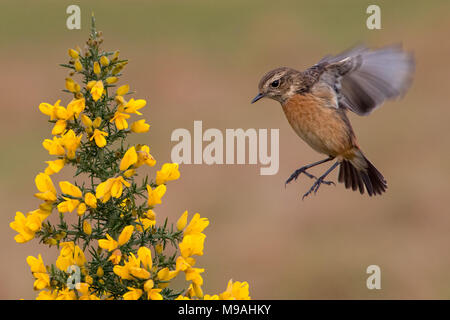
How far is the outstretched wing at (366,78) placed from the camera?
425 centimetres

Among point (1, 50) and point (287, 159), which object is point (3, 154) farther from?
point (1, 50)

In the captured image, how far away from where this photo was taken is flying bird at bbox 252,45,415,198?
4230 millimetres

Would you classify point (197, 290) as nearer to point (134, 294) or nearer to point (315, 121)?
point (134, 294)

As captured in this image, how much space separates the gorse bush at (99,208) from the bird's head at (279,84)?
1.26 meters

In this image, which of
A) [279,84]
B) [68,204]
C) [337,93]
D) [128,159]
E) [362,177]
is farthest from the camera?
[362,177]

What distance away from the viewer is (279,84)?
4262mm

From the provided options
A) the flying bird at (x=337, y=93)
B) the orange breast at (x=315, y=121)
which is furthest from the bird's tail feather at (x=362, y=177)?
the orange breast at (x=315, y=121)

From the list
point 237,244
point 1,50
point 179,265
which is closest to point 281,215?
point 237,244

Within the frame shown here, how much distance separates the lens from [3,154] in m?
19.0

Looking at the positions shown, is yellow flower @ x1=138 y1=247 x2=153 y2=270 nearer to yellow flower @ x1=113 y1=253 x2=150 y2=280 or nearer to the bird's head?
yellow flower @ x1=113 y1=253 x2=150 y2=280

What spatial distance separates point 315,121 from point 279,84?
0.93 feet

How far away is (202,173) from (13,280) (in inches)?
238

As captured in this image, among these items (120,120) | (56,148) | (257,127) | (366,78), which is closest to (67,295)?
(56,148)

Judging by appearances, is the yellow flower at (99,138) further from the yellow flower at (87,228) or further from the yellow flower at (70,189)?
the yellow flower at (87,228)
